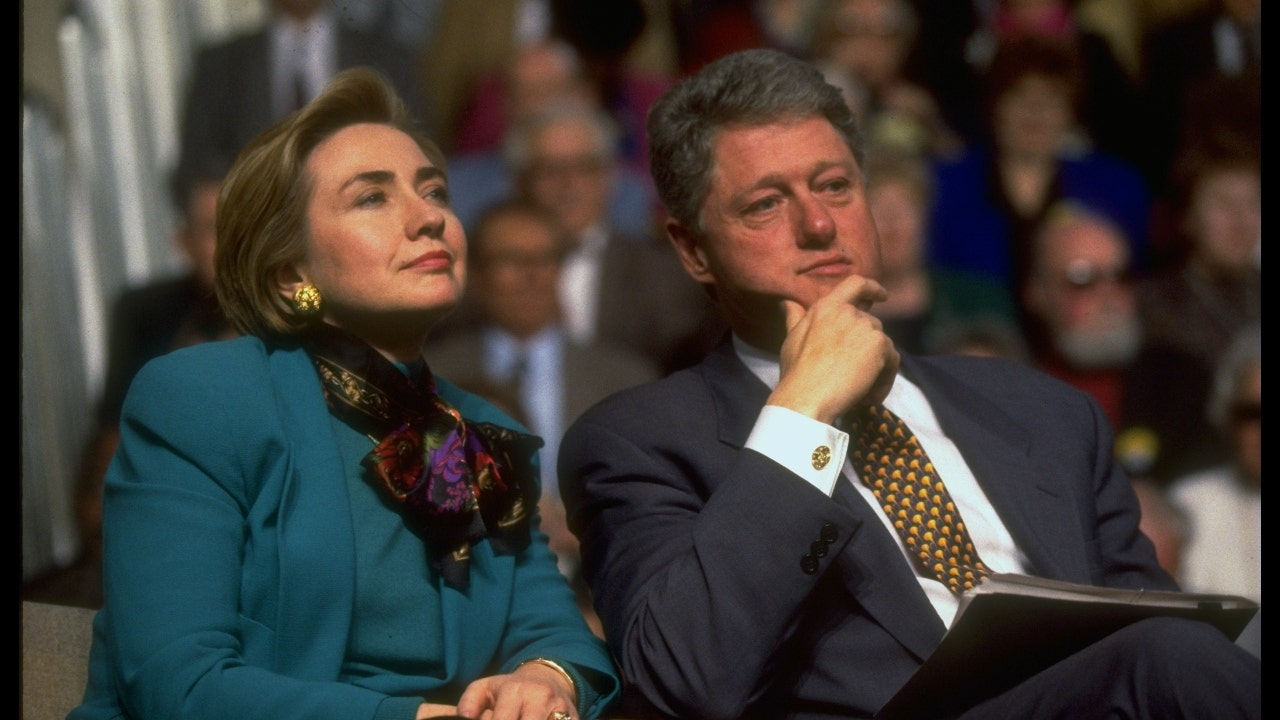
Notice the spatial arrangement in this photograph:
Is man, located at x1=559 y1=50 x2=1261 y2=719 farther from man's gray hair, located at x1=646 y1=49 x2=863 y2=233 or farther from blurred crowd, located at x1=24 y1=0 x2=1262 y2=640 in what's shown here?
blurred crowd, located at x1=24 y1=0 x2=1262 y2=640

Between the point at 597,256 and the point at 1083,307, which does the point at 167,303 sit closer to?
the point at 597,256

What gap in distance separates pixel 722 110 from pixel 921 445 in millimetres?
579

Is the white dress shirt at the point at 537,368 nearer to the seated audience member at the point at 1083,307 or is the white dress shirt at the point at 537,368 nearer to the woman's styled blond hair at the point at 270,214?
the seated audience member at the point at 1083,307

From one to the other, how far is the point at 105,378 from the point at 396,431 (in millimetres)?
2565

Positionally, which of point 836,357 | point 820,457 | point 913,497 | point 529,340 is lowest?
point 529,340

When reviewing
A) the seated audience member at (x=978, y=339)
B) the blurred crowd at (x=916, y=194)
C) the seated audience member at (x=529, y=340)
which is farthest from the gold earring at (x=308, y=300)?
the seated audience member at (x=978, y=339)

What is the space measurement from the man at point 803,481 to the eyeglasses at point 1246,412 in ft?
5.32

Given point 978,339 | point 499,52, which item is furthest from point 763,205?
point 499,52

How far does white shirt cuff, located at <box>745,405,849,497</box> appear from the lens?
81.2 inches

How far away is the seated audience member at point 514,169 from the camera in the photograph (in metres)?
4.64

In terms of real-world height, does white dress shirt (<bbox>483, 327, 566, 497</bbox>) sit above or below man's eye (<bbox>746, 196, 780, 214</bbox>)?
below

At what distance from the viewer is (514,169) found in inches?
183

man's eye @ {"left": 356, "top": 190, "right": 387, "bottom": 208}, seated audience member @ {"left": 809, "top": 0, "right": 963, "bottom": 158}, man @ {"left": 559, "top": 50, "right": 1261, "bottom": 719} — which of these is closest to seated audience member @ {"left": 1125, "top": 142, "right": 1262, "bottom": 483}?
seated audience member @ {"left": 809, "top": 0, "right": 963, "bottom": 158}

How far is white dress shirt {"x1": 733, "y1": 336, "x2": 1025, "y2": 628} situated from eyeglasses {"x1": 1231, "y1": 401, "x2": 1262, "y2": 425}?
183 centimetres
